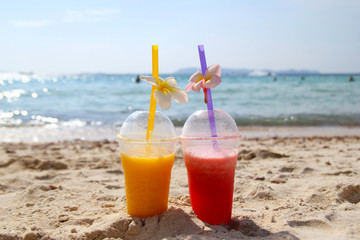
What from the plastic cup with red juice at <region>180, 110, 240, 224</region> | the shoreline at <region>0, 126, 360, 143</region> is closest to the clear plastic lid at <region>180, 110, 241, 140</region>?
the plastic cup with red juice at <region>180, 110, 240, 224</region>

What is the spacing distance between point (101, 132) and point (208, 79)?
502cm

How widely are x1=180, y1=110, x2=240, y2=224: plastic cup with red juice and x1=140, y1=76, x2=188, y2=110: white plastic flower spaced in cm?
16

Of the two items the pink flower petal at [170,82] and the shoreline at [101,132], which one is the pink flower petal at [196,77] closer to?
the pink flower petal at [170,82]

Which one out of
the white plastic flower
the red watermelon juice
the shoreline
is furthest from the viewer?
the shoreline

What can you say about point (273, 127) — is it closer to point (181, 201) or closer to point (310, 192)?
point (310, 192)

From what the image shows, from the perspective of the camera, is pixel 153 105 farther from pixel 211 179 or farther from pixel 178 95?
pixel 211 179

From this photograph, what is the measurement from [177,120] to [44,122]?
10.2 ft

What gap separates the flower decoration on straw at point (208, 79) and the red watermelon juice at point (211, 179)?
0.33 meters

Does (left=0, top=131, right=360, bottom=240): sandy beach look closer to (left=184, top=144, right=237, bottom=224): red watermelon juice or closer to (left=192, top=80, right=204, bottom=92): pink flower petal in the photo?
(left=184, top=144, right=237, bottom=224): red watermelon juice

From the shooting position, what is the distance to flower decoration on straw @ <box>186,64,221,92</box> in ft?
5.63

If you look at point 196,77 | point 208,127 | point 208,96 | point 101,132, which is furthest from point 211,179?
point 101,132

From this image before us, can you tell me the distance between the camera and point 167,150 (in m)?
1.81

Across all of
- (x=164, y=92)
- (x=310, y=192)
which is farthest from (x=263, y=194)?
(x=164, y=92)

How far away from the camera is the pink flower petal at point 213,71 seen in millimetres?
1756
